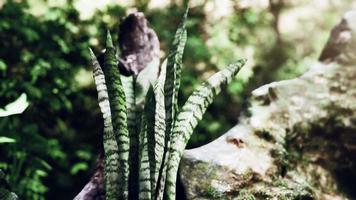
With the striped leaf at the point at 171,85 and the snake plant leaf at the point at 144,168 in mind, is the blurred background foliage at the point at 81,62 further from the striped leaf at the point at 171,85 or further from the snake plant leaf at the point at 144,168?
the snake plant leaf at the point at 144,168

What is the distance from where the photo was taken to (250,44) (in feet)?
16.4

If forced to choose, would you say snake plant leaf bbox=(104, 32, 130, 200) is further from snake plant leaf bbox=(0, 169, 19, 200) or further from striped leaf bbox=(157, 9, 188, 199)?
snake plant leaf bbox=(0, 169, 19, 200)

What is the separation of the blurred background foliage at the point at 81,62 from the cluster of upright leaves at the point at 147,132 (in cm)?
69

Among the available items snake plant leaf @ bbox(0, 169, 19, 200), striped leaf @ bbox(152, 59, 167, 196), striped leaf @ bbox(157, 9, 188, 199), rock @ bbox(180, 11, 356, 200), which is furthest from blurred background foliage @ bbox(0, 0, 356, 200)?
snake plant leaf @ bbox(0, 169, 19, 200)

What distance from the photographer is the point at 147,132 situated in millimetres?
1995

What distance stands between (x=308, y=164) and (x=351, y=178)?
325 millimetres

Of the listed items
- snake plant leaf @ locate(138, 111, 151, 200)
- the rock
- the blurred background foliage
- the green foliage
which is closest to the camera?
snake plant leaf @ locate(138, 111, 151, 200)

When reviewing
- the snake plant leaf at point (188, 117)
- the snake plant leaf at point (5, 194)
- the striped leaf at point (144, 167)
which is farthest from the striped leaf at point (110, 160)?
the snake plant leaf at point (5, 194)

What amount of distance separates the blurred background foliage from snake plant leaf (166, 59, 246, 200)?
51 cm

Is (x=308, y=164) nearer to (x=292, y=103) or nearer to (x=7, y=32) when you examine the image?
(x=292, y=103)

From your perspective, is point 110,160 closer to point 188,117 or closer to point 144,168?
point 144,168

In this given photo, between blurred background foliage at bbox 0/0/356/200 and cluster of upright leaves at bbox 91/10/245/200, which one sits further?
blurred background foliage at bbox 0/0/356/200

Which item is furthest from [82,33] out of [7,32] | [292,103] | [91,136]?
[292,103]

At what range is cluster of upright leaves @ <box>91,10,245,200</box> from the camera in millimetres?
1964
